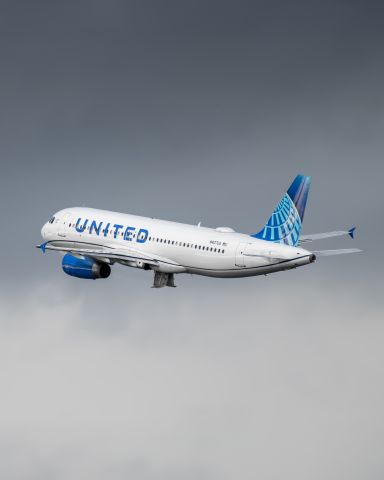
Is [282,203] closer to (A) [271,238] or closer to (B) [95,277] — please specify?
(A) [271,238]

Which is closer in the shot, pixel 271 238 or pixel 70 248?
pixel 271 238

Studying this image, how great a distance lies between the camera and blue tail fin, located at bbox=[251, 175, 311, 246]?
434 ft

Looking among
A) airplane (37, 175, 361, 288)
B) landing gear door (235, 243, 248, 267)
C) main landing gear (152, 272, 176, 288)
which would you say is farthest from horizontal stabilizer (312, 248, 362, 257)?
main landing gear (152, 272, 176, 288)

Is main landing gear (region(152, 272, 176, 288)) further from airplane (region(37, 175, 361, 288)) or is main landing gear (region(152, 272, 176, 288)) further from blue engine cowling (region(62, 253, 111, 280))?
blue engine cowling (region(62, 253, 111, 280))

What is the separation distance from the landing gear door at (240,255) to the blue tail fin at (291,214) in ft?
7.70

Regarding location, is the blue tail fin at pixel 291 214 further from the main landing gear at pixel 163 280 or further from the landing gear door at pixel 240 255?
the main landing gear at pixel 163 280

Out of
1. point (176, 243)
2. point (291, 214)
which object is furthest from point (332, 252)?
point (176, 243)

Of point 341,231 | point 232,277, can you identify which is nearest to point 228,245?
point 232,277

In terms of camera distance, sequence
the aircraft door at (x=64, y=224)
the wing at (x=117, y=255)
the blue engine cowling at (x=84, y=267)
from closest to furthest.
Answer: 1. the wing at (x=117, y=255)
2. the blue engine cowling at (x=84, y=267)
3. the aircraft door at (x=64, y=224)

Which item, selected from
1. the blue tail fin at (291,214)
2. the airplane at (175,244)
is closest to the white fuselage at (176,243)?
the airplane at (175,244)

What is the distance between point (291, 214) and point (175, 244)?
1011 cm

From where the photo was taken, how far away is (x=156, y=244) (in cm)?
13738

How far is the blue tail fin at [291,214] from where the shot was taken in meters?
132

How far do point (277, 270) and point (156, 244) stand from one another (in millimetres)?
11227
